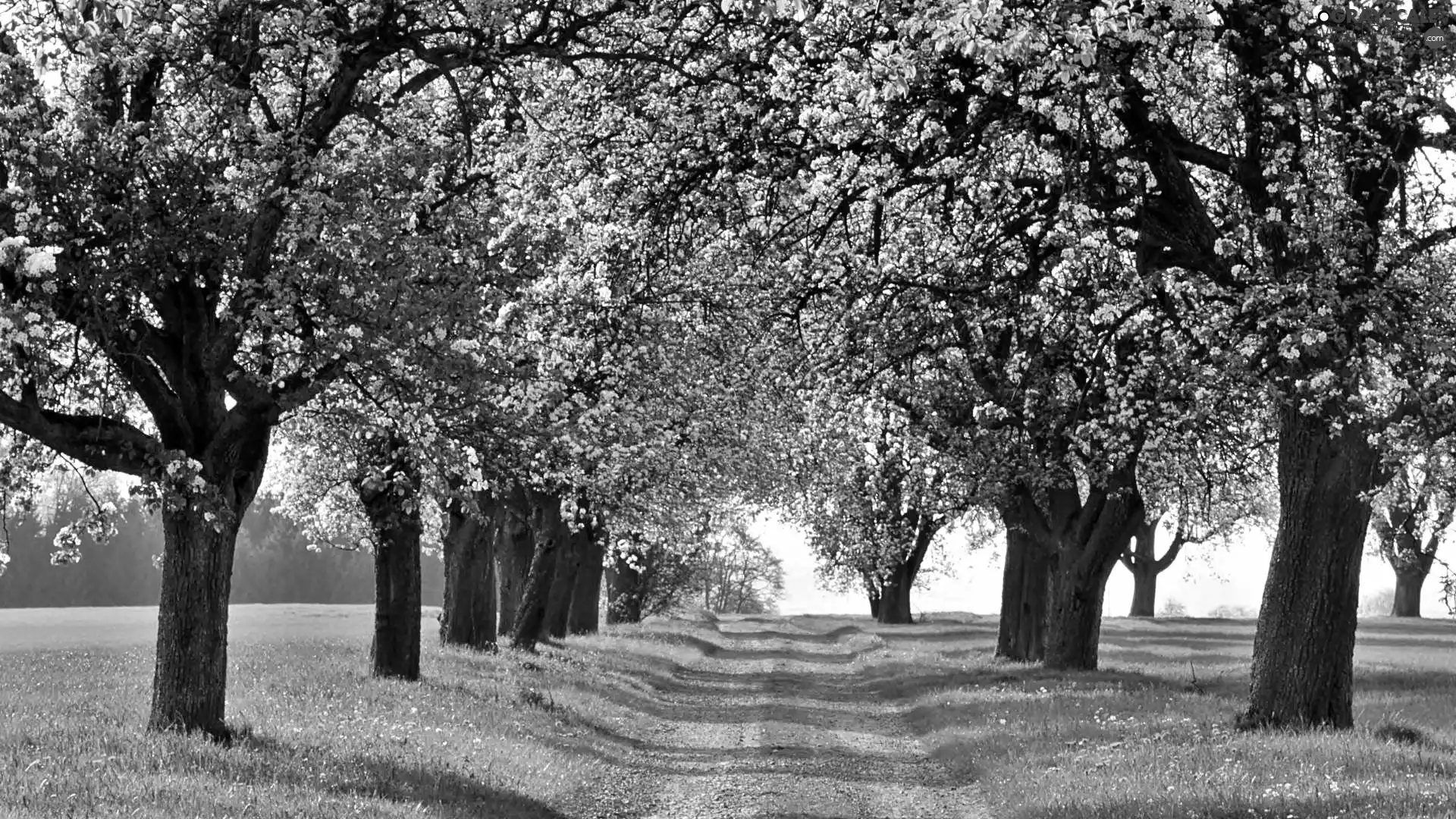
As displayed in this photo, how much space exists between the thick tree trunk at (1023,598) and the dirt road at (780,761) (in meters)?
5.83

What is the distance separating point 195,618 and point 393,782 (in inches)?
141

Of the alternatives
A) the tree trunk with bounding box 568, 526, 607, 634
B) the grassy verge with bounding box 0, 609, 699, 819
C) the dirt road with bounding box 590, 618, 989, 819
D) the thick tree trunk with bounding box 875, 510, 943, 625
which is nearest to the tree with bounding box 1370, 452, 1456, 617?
the dirt road with bounding box 590, 618, 989, 819

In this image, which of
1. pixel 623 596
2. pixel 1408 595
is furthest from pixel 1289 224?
pixel 1408 595

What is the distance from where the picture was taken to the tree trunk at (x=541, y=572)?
1391 inches

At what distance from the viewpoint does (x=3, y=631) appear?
4800cm

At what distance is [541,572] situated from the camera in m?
36.5

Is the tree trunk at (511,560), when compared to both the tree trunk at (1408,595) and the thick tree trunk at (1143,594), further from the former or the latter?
the tree trunk at (1408,595)

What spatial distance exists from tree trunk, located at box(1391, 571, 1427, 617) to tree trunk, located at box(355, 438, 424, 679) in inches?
2605

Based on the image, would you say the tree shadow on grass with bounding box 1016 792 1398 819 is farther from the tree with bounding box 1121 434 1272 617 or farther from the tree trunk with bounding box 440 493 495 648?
the tree trunk with bounding box 440 493 495 648

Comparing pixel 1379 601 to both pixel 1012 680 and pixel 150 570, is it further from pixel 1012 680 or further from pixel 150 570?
pixel 1012 680

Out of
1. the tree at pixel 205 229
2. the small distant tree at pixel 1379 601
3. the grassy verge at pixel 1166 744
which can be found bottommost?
the small distant tree at pixel 1379 601

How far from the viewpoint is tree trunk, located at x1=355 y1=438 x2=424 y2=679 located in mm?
25562

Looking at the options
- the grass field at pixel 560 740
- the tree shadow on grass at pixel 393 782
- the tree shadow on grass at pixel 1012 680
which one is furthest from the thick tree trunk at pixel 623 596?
the tree shadow on grass at pixel 393 782

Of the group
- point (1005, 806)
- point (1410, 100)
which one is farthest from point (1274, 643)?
point (1410, 100)
